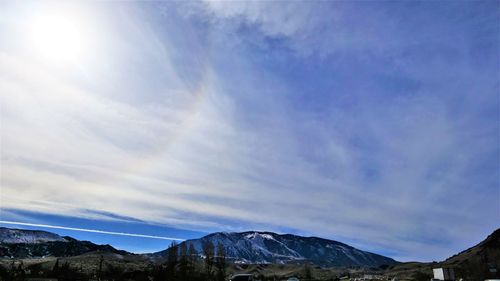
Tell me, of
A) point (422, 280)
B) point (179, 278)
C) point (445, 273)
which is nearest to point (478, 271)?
point (422, 280)

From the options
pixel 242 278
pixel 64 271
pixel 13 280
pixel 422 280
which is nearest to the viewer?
pixel 242 278

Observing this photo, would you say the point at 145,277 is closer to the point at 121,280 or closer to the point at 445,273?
the point at 121,280

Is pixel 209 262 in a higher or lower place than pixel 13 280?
higher

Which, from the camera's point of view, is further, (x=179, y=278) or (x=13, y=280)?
(x=179, y=278)

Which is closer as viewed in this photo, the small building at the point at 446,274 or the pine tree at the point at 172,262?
the small building at the point at 446,274

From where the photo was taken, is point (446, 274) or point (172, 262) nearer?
point (446, 274)

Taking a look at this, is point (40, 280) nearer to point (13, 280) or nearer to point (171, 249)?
point (13, 280)

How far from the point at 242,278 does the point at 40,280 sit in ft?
129

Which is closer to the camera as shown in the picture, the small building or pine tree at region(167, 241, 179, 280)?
the small building

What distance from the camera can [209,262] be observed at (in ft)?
477

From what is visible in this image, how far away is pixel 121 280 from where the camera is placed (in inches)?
4648

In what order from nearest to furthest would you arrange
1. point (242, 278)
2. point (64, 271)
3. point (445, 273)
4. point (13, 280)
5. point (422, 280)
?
point (242, 278), point (445, 273), point (13, 280), point (422, 280), point (64, 271)

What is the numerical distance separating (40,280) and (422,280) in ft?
305

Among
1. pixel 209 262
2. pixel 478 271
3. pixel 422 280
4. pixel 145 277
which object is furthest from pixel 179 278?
pixel 478 271
